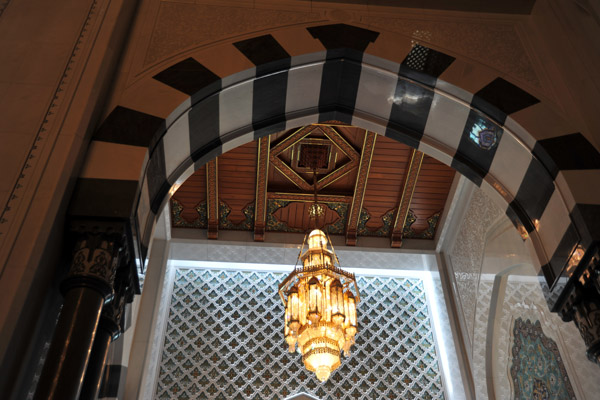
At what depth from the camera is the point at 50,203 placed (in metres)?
2.14

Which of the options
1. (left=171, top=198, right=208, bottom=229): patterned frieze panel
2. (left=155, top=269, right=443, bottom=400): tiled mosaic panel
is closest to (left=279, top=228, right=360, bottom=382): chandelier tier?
(left=155, top=269, right=443, bottom=400): tiled mosaic panel

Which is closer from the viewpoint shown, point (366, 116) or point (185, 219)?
point (366, 116)

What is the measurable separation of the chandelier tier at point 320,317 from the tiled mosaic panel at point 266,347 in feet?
3.45

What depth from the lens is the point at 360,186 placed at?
5.91 meters

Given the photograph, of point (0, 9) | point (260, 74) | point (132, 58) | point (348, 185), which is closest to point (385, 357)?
point (348, 185)

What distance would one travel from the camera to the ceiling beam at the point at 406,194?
5.59 m

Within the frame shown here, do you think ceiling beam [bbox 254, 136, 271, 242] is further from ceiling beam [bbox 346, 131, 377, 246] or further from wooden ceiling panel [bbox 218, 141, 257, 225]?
ceiling beam [bbox 346, 131, 377, 246]

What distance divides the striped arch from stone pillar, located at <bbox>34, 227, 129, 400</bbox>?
0.26 metres

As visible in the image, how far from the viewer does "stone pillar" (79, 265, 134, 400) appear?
2.13 m

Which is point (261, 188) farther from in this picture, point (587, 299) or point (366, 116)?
point (587, 299)

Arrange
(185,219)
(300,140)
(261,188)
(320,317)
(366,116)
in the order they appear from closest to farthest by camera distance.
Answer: (366,116)
(320,317)
(300,140)
(261,188)
(185,219)

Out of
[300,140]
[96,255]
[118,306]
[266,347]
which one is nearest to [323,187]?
[300,140]

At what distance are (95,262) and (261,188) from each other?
3.79 metres

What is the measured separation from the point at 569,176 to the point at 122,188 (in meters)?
2.09
